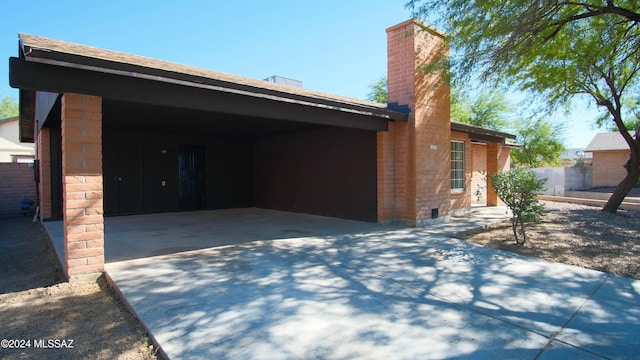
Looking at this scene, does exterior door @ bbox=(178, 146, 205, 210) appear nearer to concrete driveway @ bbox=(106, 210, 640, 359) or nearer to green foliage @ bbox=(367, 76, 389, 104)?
concrete driveway @ bbox=(106, 210, 640, 359)

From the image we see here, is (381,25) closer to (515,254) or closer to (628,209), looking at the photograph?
(515,254)

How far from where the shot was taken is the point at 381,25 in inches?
353

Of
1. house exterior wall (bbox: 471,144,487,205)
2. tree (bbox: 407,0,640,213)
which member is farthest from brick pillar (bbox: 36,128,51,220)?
house exterior wall (bbox: 471,144,487,205)

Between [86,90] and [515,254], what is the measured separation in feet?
21.9

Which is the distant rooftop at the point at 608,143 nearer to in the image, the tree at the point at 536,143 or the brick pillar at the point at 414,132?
the tree at the point at 536,143

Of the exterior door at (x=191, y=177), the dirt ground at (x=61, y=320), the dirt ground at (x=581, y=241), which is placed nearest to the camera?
the dirt ground at (x=61, y=320)

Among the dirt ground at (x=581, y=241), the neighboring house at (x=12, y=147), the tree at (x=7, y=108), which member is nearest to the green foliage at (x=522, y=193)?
the dirt ground at (x=581, y=241)

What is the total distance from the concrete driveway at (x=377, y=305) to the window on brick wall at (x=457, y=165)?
17.9 ft

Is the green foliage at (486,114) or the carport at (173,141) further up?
the green foliage at (486,114)

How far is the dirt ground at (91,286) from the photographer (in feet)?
9.57

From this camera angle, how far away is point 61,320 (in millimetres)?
3375

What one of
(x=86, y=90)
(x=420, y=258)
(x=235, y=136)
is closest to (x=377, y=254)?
(x=420, y=258)

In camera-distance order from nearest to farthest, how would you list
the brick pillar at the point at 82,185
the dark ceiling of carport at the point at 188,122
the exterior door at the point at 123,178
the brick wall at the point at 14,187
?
the brick pillar at the point at 82,185 < the dark ceiling of carport at the point at 188,122 < the exterior door at the point at 123,178 < the brick wall at the point at 14,187

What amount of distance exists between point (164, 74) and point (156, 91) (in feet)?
1.04
